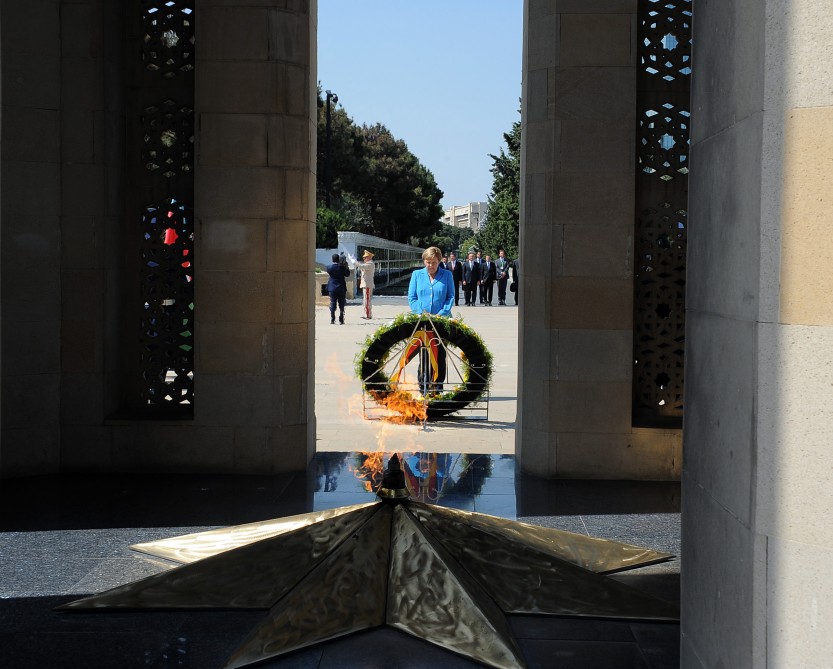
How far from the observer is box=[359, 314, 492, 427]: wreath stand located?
12.3 meters

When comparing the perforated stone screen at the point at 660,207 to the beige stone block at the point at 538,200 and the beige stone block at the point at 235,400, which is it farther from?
the beige stone block at the point at 235,400

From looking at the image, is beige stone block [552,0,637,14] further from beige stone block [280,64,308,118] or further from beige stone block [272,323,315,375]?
beige stone block [272,323,315,375]

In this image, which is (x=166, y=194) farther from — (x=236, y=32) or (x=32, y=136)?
(x=236, y=32)

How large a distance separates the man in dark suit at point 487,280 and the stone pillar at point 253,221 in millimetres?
28174

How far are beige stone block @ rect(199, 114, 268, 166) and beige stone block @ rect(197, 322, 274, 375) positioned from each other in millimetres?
1388

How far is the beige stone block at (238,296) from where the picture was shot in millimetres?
8955

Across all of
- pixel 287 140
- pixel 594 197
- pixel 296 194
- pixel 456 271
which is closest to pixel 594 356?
pixel 594 197

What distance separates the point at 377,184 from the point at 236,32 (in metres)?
71.5

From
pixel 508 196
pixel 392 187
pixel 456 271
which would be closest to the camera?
pixel 456 271

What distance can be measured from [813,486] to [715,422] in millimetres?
553

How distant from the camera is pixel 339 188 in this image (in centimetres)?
7075

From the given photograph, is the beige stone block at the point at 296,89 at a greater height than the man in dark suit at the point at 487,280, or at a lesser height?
greater

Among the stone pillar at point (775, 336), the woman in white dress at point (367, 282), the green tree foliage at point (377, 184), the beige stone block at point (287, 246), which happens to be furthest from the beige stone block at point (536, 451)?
the green tree foliage at point (377, 184)

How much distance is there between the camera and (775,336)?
276 cm
